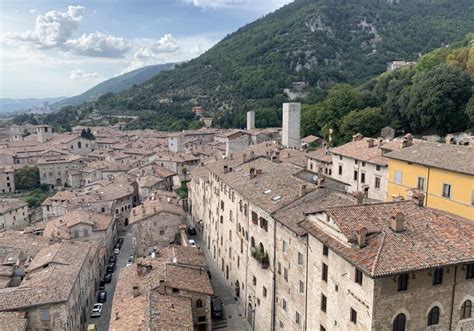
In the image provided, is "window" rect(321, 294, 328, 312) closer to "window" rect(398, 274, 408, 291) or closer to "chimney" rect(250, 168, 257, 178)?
"window" rect(398, 274, 408, 291)

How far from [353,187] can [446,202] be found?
15677 millimetres

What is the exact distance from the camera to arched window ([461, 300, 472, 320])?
21.6 metres

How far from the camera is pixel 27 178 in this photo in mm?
107375

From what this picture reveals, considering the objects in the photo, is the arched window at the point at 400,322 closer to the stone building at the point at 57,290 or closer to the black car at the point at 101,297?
the stone building at the point at 57,290

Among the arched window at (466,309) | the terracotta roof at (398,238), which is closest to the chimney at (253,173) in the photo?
the terracotta roof at (398,238)

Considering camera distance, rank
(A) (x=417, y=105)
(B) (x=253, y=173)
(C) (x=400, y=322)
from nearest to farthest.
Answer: (C) (x=400, y=322) < (B) (x=253, y=173) < (A) (x=417, y=105)

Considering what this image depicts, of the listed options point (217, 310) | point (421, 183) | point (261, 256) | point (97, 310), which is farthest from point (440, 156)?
point (97, 310)

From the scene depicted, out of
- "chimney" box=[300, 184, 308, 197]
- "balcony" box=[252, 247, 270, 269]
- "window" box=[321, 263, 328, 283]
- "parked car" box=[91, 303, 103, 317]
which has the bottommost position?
"parked car" box=[91, 303, 103, 317]

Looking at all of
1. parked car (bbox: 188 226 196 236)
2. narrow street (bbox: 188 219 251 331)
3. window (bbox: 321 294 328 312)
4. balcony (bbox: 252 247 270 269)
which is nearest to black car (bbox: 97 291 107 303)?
narrow street (bbox: 188 219 251 331)

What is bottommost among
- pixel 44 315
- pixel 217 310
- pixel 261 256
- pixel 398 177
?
pixel 217 310

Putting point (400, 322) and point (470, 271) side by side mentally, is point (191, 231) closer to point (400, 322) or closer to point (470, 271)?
point (400, 322)

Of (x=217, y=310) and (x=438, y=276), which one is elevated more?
(x=438, y=276)

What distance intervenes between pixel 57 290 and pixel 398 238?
27.9 metres

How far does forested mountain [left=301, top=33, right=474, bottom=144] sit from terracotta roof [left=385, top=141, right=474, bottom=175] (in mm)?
30749
